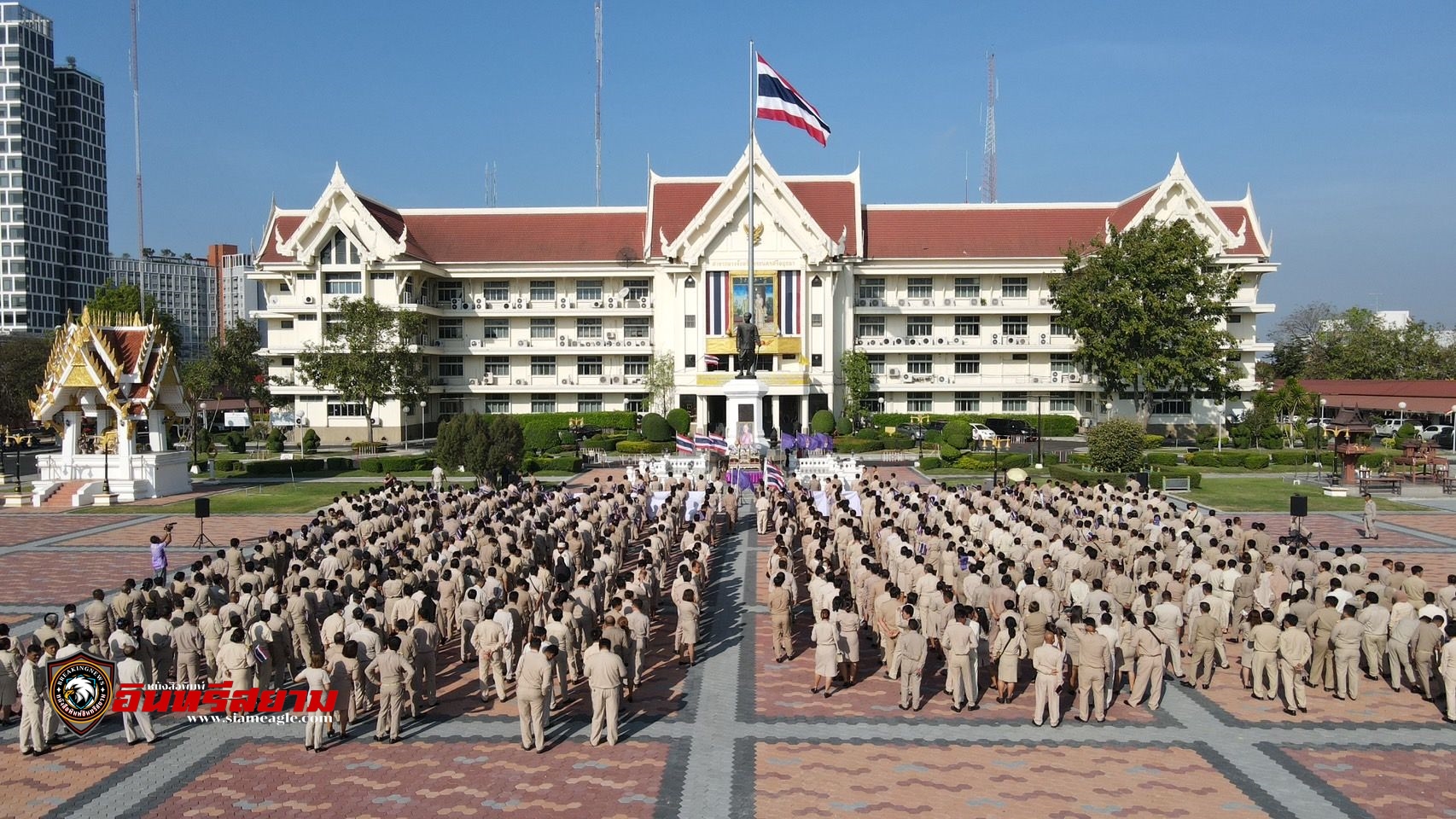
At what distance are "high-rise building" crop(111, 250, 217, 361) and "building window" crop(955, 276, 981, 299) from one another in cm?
13689


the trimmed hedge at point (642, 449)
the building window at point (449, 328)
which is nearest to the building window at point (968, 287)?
the trimmed hedge at point (642, 449)

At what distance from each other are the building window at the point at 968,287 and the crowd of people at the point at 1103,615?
39370mm

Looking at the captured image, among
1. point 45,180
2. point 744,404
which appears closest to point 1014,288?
point 744,404

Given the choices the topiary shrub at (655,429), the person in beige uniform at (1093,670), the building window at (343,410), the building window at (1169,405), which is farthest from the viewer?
the building window at (1169,405)

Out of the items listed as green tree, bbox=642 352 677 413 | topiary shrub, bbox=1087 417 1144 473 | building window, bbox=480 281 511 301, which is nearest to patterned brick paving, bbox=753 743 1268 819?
topiary shrub, bbox=1087 417 1144 473

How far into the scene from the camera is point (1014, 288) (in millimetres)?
58656

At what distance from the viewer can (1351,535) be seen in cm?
2592

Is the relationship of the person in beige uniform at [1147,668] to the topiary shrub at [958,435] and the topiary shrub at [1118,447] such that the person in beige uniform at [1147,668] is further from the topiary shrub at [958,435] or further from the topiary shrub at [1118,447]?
the topiary shrub at [958,435]

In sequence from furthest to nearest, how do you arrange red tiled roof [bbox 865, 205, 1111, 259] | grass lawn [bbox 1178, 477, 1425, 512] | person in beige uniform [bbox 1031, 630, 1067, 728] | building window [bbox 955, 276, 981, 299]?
red tiled roof [bbox 865, 205, 1111, 259] < building window [bbox 955, 276, 981, 299] < grass lawn [bbox 1178, 477, 1425, 512] < person in beige uniform [bbox 1031, 630, 1067, 728]

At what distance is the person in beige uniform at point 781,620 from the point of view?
1529 cm

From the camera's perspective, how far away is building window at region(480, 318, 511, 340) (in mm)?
59625

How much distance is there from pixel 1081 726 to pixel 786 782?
4.27 m

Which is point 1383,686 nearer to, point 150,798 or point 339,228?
point 150,798

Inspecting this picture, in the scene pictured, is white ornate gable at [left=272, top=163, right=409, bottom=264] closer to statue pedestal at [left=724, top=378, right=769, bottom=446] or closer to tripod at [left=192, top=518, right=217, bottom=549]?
statue pedestal at [left=724, top=378, right=769, bottom=446]
